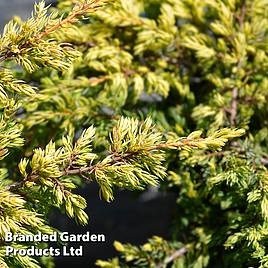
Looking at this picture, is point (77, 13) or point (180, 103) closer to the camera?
point (77, 13)

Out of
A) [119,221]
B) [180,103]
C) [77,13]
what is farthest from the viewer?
[119,221]

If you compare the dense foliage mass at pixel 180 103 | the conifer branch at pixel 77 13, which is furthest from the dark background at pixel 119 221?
the conifer branch at pixel 77 13

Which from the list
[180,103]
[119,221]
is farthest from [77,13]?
[119,221]

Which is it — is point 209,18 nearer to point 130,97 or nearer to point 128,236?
point 130,97

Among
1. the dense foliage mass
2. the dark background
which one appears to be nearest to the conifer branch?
the dense foliage mass

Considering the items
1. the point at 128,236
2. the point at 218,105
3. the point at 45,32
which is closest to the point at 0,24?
the point at 128,236

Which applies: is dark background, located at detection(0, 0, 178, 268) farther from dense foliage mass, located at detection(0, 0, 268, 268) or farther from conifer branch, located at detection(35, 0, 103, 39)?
conifer branch, located at detection(35, 0, 103, 39)

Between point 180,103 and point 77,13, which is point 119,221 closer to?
point 180,103

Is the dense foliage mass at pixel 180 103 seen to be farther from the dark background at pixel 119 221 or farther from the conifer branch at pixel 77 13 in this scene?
the dark background at pixel 119 221

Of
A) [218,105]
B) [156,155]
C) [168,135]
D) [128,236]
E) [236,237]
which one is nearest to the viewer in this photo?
[156,155]
